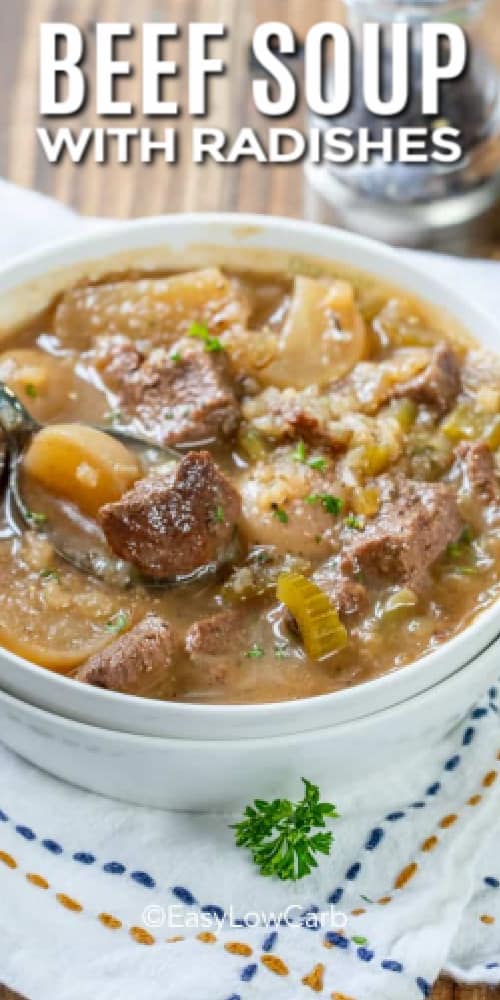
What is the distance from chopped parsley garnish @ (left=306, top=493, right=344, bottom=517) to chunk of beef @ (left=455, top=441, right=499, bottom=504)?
1.17 feet

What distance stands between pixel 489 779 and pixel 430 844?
0.80 feet

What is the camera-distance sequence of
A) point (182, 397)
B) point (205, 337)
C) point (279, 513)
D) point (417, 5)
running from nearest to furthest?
point (279, 513) → point (182, 397) → point (205, 337) → point (417, 5)

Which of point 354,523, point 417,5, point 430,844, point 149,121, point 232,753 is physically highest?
point 417,5

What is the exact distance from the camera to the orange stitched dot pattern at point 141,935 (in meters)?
3.06

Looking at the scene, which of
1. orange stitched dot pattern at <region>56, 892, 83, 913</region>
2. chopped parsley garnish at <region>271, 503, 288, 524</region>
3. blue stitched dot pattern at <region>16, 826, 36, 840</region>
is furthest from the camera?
chopped parsley garnish at <region>271, 503, 288, 524</region>

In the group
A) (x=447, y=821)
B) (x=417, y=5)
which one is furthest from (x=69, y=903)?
(x=417, y=5)

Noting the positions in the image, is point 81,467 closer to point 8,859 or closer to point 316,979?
point 8,859

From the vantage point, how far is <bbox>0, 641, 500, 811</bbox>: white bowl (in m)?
3.04

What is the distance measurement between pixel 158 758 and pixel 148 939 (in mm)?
395

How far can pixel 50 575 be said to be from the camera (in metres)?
3.39

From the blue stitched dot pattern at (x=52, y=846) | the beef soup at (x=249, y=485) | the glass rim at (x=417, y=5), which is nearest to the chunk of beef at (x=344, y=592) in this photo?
the beef soup at (x=249, y=485)

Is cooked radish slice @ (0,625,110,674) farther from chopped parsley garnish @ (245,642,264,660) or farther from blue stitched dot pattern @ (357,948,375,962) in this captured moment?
blue stitched dot pattern @ (357,948,375,962)

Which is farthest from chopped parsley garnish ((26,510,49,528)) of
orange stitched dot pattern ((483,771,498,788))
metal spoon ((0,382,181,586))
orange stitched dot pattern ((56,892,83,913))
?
orange stitched dot pattern ((483,771,498,788))

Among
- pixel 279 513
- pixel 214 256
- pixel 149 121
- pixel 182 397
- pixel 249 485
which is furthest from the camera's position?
pixel 149 121
